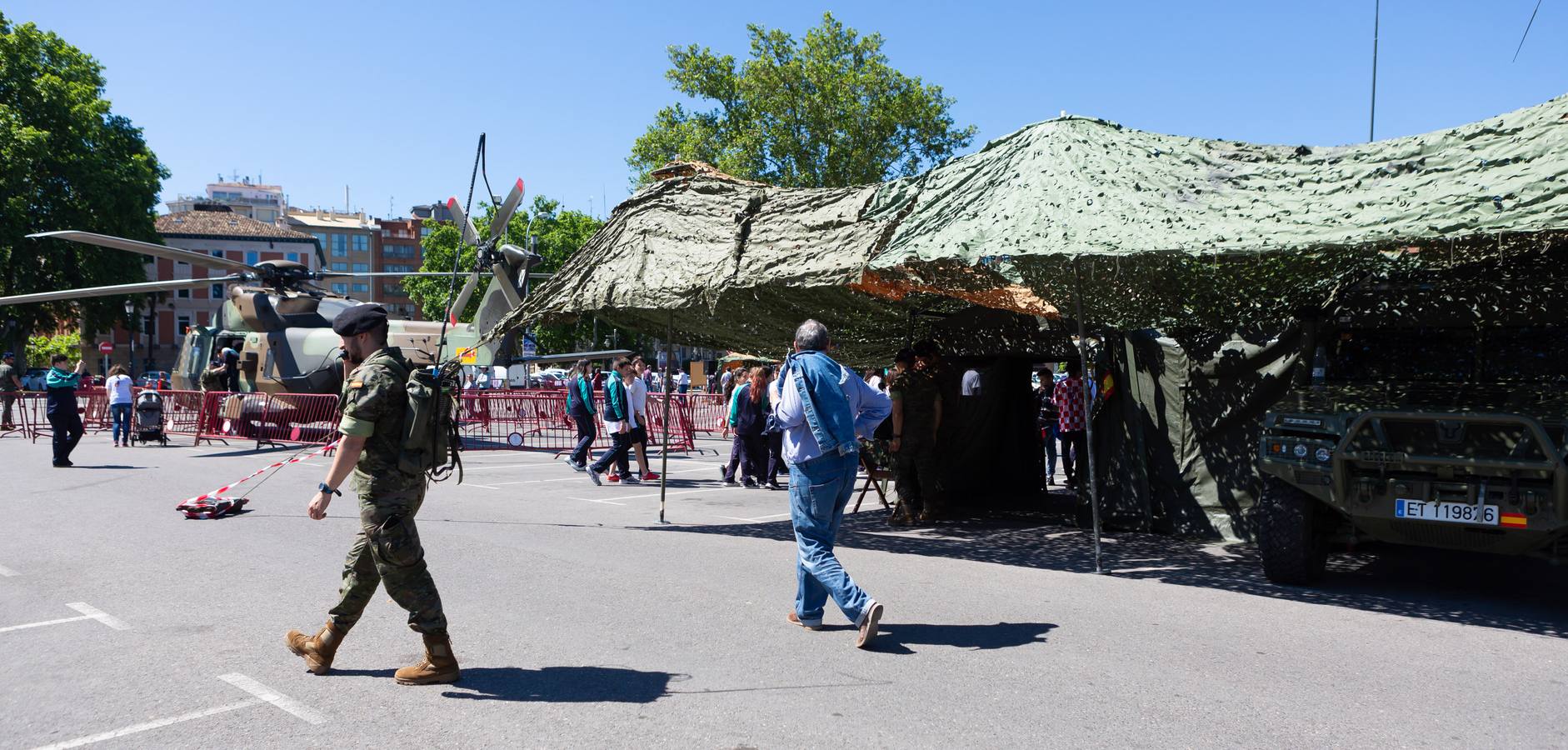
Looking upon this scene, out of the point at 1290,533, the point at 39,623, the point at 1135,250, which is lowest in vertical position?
the point at 39,623

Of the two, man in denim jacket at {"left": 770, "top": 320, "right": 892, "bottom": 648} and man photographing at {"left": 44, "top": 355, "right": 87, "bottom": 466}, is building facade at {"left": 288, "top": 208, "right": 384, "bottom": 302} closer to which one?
man photographing at {"left": 44, "top": 355, "right": 87, "bottom": 466}

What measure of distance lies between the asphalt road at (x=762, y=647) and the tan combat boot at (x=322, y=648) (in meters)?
0.09

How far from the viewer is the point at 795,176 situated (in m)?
40.2

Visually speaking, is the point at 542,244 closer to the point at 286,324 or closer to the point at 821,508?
the point at 286,324

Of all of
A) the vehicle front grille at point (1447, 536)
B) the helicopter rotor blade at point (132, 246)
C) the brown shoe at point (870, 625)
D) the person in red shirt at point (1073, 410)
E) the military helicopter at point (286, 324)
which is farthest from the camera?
the military helicopter at point (286, 324)

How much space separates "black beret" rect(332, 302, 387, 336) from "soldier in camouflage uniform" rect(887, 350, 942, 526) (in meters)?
6.03

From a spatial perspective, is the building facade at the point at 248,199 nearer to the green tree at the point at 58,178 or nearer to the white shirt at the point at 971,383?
the green tree at the point at 58,178

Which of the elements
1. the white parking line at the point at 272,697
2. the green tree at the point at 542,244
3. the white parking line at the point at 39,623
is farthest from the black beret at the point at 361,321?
the green tree at the point at 542,244

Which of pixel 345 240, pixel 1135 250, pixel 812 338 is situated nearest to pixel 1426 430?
pixel 1135 250

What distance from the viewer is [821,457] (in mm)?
5734

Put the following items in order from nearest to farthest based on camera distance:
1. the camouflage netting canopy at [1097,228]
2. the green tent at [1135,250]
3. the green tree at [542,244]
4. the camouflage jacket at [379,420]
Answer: the camouflage jacket at [379,420], the camouflage netting canopy at [1097,228], the green tent at [1135,250], the green tree at [542,244]

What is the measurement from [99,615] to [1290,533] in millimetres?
7718

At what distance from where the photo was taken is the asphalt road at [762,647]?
14.2 feet

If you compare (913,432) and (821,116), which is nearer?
(913,432)
